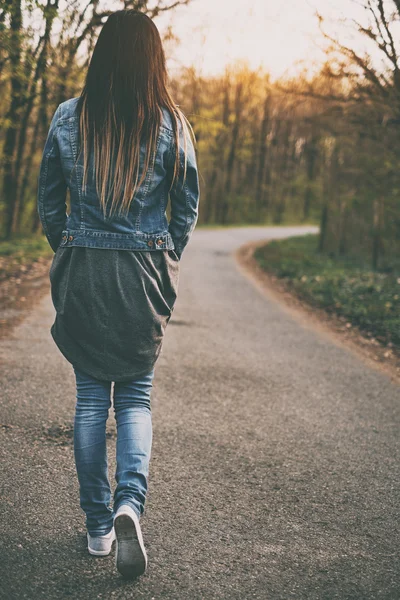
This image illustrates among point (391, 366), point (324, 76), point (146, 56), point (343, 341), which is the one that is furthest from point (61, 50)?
point (146, 56)

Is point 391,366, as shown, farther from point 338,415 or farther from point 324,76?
point 324,76

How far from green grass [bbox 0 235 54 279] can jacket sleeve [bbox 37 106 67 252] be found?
869 centimetres

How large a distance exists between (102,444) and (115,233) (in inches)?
32.3

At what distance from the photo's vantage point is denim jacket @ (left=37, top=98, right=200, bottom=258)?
7.88 feet

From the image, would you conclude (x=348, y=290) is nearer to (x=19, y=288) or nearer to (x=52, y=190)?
(x=19, y=288)

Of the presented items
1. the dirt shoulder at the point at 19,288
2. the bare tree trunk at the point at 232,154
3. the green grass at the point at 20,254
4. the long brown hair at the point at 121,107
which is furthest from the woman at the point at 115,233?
the bare tree trunk at the point at 232,154

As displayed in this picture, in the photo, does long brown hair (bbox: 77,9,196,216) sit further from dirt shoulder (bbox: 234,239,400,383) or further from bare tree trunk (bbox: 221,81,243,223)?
bare tree trunk (bbox: 221,81,243,223)

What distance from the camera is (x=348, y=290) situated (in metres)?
12.2

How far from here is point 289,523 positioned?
3.02 metres

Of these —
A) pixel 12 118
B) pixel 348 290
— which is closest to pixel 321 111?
pixel 348 290

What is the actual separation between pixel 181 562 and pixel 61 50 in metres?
13.8

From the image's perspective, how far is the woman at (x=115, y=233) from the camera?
2.38 m

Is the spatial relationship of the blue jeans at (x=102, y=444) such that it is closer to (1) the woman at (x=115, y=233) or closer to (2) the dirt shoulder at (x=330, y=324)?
(1) the woman at (x=115, y=233)

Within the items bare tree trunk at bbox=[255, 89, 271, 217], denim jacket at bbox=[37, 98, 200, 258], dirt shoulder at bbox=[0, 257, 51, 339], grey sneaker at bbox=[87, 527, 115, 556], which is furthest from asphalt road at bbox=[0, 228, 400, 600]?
bare tree trunk at bbox=[255, 89, 271, 217]
